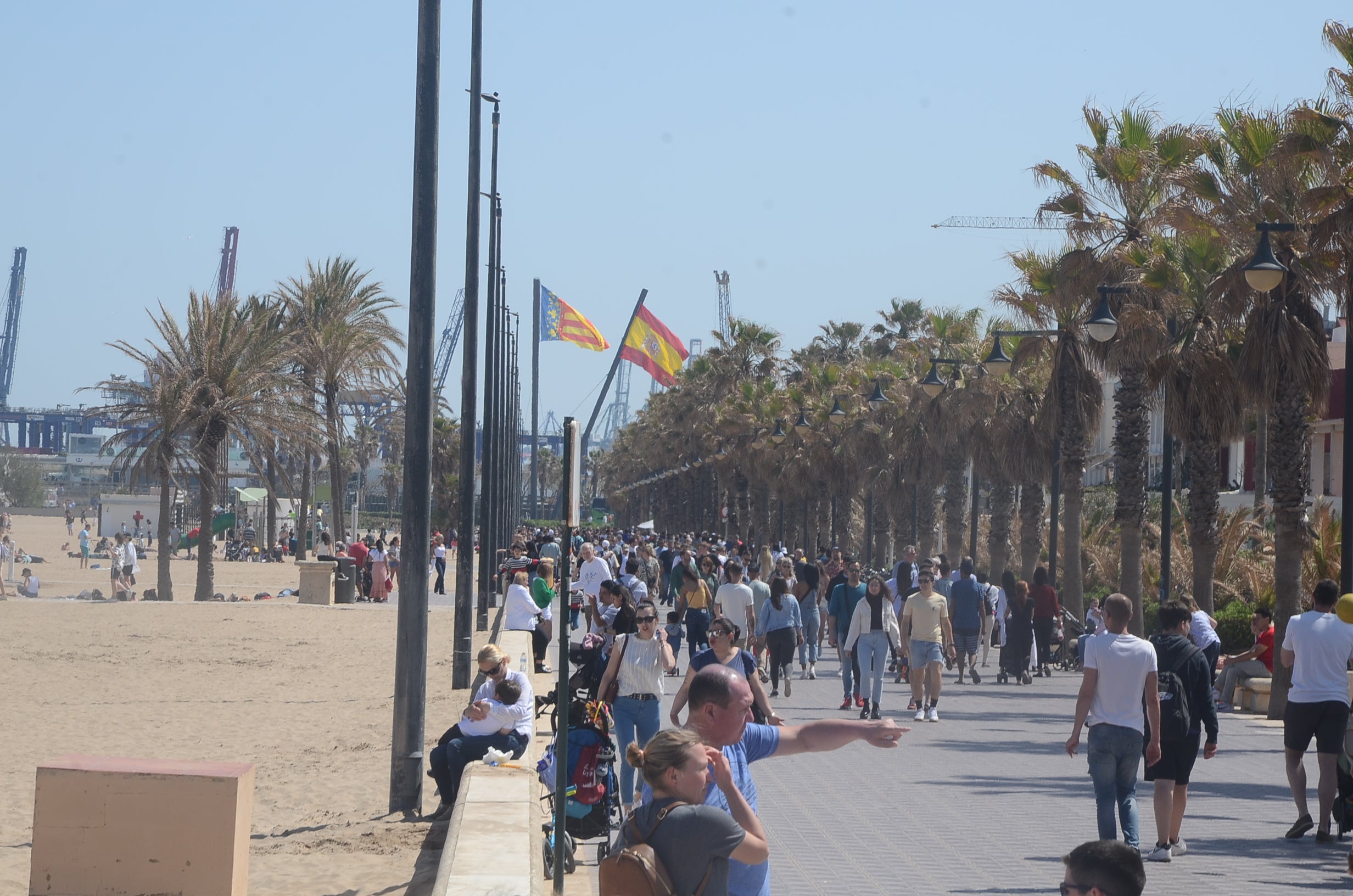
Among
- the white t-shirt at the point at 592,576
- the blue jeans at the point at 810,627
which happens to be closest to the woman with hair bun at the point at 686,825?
the blue jeans at the point at 810,627

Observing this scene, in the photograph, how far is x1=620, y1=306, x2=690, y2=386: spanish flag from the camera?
66.4 meters

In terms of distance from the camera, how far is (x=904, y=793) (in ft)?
36.7

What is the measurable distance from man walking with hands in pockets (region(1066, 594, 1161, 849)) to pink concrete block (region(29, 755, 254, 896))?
4.83m

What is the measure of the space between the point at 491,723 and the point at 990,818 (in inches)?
143

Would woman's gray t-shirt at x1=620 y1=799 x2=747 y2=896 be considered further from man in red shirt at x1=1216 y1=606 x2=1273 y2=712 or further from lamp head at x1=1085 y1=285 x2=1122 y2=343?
man in red shirt at x1=1216 y1=606 x2=1273 y2=712

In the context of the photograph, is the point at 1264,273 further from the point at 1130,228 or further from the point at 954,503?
the point at 954,503

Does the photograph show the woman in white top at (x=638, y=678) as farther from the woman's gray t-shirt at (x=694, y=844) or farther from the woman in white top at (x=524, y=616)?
the woman in white top at (x=524, y=616)

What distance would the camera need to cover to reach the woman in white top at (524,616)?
19.2 m

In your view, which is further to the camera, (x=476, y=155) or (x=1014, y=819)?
(x=476, y=155)

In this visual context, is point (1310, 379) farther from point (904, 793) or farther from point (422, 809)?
point (422, 809)

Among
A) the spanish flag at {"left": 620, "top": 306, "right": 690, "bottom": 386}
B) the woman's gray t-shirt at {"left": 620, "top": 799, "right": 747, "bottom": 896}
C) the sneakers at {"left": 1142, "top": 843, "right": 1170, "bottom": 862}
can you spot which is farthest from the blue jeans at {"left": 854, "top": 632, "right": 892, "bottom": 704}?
the spanish flag at {"left": 620, "top": 306, "right": 690, "bottom": 386}

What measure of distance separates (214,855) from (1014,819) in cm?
541

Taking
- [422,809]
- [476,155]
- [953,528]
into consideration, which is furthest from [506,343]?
[422,809]

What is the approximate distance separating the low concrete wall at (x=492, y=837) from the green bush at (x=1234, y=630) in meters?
16.3
